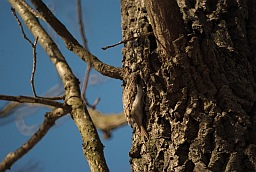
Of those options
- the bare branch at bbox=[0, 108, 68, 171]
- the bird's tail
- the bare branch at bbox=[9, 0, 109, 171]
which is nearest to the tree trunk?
the bird's tail

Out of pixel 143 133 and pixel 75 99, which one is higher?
pixel 75 99

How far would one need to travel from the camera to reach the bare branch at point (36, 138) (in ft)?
4.64

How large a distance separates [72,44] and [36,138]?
1.49 feet

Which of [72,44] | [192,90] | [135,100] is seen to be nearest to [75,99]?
[72,44]

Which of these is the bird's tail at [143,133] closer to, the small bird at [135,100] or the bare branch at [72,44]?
the small bird at [135,100]

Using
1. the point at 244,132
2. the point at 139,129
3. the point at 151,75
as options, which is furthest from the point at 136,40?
the point at 244,132

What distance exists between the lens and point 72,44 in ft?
3.96

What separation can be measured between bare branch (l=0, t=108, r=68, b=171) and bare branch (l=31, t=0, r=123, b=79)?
248 mm

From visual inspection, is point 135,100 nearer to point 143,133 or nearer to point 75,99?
point 143,133

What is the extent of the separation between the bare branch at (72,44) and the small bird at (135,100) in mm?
77

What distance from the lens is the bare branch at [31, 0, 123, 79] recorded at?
1.12 m

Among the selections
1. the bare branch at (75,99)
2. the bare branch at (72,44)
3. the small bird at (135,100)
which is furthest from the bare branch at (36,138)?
the small bird at (135,100)

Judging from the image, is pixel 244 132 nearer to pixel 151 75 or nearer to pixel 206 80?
pixel 206 80

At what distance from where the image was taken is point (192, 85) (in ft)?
A: 3.17
